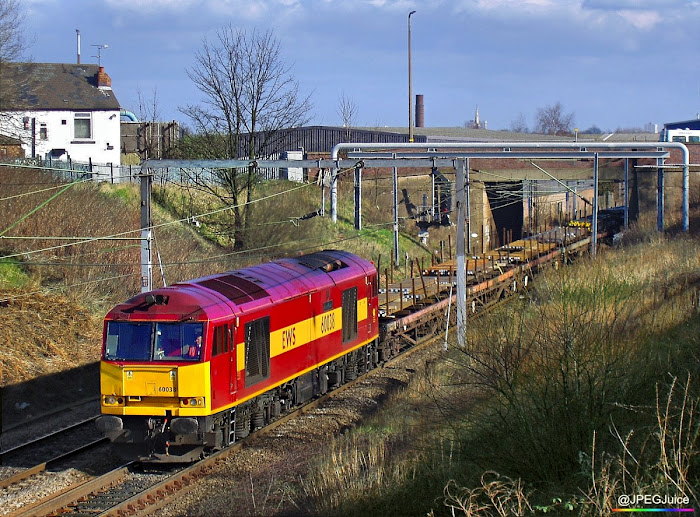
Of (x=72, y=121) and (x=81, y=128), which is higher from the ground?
(x=72, y=121)

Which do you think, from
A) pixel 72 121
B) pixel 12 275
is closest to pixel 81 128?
pixel 72 121

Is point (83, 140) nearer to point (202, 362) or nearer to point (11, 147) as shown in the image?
point (11, 147)

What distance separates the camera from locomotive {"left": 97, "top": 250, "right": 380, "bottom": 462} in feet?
40.1

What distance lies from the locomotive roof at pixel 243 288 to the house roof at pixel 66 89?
85.1ft

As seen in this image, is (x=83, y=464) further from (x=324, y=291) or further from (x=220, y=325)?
(x=324, y=291)

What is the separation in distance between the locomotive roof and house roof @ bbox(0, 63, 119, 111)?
2594 cm

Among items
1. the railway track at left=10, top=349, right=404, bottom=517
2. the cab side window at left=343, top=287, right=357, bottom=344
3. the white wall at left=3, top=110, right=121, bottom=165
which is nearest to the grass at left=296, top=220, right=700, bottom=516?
the railway track at left=10, top=349, right=404, bottom=517

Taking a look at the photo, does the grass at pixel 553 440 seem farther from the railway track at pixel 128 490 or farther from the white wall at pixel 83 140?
the white wall at pixel 83 140

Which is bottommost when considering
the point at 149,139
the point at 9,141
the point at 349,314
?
the point at 349,314

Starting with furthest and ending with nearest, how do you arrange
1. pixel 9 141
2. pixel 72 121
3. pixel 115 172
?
1. pixel 72 121
2. pixel 115 172
3. pixel 9 141

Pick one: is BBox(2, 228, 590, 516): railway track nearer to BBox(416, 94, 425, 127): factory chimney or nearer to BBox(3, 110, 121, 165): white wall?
BBox(3, 110, 121, 165): white wall

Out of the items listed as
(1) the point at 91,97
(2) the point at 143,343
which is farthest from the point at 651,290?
(1) the point at 91,97

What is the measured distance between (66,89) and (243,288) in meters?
32.9

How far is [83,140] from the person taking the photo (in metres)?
41.5
